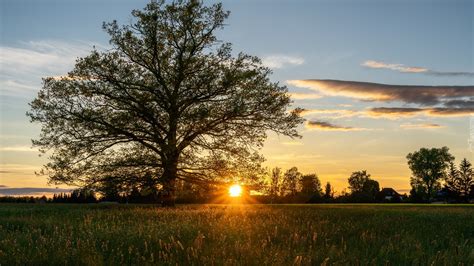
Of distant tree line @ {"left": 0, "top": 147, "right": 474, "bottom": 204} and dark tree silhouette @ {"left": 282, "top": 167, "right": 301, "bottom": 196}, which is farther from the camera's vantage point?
dark tree silhouette @ {"left": 282, "top": 167, "right": 301, "bottom": 196}

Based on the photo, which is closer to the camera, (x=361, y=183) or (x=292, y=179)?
(x=292, y=179)

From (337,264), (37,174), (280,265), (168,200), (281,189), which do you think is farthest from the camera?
(281,189)

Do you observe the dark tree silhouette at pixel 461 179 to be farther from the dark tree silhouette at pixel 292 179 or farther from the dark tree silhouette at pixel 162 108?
the dark tree silhouette at pixel 162 108

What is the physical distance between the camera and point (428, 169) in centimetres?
12519

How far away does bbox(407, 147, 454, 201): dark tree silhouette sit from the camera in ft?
408

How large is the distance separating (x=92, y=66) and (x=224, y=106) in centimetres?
833

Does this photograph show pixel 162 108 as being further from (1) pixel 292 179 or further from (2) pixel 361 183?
(2) pixel 361 183

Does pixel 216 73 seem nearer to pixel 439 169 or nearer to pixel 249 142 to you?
pixel 249 142

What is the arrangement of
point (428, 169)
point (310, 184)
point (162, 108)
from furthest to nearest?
point (310, 184) → point (428, 169) → point (162, 108)

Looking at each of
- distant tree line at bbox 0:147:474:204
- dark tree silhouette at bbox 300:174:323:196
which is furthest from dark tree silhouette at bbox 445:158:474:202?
dark tree silhouette at bbox 300:174:323:196

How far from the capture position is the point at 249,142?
91.4 ft

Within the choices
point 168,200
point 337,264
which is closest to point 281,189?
point 168,200

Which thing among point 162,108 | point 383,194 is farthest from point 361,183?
point 162,108

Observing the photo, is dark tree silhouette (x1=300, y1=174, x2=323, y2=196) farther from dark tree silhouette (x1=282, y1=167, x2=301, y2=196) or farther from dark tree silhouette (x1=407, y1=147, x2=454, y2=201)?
dark tree silhouette (x1=407, y1=147, x2=454, y2=201)
